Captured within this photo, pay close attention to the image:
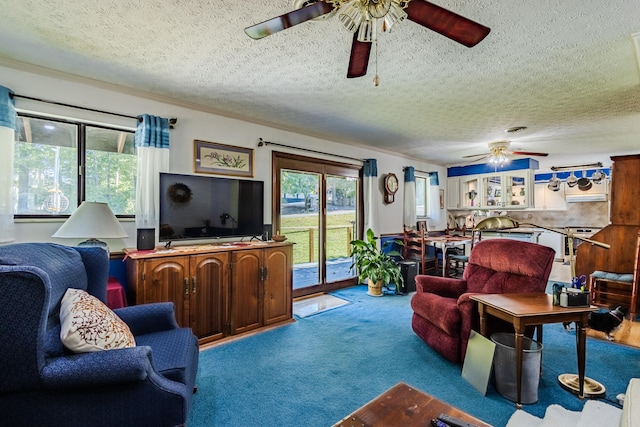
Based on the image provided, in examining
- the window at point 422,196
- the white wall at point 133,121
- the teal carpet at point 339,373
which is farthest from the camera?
the window at point 422,196

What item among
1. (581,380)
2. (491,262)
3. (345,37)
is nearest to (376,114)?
(345,37)

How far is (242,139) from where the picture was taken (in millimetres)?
3650

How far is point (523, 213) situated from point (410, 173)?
3.39m

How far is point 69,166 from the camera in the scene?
8.61 feet

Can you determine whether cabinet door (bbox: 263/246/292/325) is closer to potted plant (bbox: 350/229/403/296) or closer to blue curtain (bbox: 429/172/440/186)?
potted plant (bbox: 350/229/403/296)

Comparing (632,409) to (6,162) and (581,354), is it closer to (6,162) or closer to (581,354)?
(581,354)

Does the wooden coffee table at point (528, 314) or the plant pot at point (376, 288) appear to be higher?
the wooden coffee table at point (528, 314)

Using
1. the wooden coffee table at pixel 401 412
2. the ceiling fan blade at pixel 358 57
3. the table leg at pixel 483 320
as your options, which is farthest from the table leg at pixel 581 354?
the ceiling fan blade at pixel 358 57

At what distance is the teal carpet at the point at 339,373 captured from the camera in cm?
188

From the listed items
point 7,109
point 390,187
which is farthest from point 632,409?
point 390,187

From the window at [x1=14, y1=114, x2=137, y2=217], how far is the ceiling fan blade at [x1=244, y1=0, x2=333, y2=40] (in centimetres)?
214

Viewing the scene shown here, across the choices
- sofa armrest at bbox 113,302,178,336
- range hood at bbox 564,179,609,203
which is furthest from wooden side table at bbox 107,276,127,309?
range hood at bbox 564,179,609,203

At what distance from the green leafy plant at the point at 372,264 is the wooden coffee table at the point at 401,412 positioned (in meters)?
3.16

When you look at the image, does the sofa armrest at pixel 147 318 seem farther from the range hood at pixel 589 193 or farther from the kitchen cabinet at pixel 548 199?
the range hood at pixel 589 193
